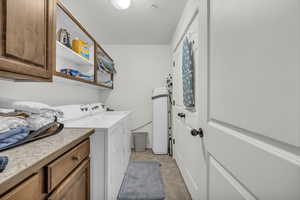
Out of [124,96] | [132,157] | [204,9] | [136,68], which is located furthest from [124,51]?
[204,9]

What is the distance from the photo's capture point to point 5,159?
573 mm

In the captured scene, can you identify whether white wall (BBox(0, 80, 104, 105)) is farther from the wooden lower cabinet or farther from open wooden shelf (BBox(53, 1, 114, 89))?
the wooden lower cabinet

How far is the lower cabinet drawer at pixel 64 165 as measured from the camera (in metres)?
0.75

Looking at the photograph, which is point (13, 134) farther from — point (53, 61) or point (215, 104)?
point (215, 104)

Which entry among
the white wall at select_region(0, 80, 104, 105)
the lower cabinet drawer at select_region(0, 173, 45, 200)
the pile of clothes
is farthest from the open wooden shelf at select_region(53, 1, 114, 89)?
the lower cabinet drawer at select_region(0, 173, 45, 200)

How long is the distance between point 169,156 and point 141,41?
239cm

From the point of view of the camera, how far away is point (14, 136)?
32.6 inches

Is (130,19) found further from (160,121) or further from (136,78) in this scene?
(160,121)

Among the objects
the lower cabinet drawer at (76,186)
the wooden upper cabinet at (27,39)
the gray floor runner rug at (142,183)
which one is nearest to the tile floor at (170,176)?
the gray floor runner rug at (142,183)

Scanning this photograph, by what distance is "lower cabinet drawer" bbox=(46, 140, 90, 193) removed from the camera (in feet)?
2.47

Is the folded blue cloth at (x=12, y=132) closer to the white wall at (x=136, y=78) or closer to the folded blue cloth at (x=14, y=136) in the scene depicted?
the folded blue cloth at (x=14, y=136)

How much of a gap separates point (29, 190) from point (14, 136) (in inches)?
13.8

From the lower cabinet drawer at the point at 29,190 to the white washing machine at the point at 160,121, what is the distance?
8.72ft

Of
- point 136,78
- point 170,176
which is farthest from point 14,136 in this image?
point 136,78
